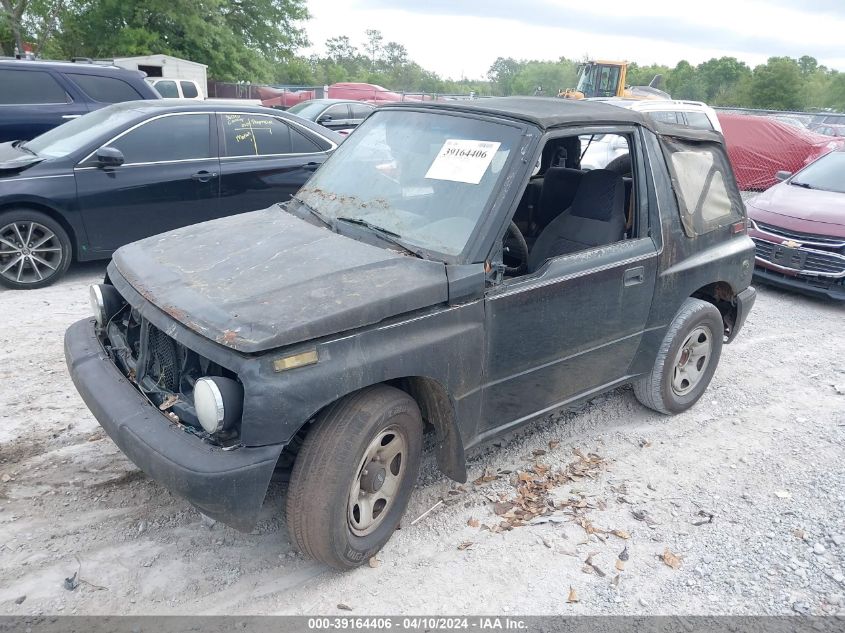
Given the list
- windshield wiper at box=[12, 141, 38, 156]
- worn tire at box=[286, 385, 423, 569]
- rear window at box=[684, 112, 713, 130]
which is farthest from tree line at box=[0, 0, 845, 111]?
worn tire at box=[286, 385, 423, 569]

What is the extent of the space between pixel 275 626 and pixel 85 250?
4.73 m

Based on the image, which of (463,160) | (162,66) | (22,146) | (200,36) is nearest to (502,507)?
(463,160)

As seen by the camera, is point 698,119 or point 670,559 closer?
point 670,559

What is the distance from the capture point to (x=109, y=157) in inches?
230

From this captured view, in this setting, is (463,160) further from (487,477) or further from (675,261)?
(487,477)

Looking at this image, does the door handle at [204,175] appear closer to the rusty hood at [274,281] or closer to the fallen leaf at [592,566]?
the rusty hood at [274,281]

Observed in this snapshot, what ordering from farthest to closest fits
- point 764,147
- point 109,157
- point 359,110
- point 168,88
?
1. point 168,88
2. point 359,110
3. point 764,147
4. point 109,157

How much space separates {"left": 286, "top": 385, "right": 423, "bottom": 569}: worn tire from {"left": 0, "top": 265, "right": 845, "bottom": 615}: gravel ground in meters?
0.27

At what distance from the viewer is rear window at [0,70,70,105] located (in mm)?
7843

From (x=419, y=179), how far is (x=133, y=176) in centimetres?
393

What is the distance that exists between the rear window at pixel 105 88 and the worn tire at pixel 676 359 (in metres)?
7.46

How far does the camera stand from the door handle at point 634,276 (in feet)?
12.0

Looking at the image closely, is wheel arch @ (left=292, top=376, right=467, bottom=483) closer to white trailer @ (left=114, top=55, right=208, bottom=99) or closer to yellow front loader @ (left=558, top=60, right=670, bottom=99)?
yellow front loader @ (left=558, top=60, right=670, bottom=99)

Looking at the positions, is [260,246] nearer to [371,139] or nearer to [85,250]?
[371,139]
